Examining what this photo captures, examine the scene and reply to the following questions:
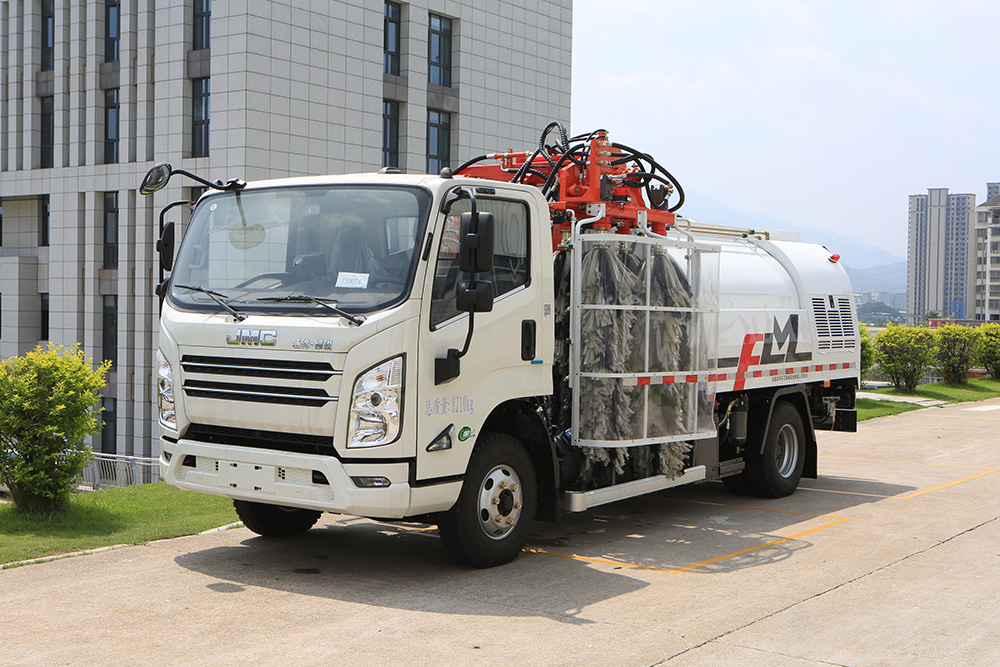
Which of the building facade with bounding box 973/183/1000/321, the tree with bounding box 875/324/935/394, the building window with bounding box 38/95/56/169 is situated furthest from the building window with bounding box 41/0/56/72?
the building facade with bounding box 973/183/1000/321

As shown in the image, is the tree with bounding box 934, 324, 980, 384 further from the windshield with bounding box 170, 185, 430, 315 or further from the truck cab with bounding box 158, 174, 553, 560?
the windshield with bounding box 170, 185, 430, 315

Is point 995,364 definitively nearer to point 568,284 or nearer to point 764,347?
point 764,347

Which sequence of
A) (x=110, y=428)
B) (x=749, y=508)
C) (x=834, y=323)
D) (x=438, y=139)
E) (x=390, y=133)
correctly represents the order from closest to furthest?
(x=749, y=508), (x=834, y=323), (x=110, y=428), (x=390, y=133), (x=438, y=139)

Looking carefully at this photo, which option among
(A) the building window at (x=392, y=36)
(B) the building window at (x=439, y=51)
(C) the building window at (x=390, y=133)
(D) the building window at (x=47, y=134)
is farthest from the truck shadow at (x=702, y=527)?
(D) the building window at (x=47, y=134)

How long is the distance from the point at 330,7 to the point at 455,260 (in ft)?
95.3

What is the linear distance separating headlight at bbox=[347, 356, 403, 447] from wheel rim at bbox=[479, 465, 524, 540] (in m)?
1.06

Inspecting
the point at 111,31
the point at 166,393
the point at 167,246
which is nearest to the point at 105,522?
the point at 166,393

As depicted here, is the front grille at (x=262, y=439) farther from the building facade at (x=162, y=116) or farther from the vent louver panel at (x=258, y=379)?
the building facade at (x=162, y=116)

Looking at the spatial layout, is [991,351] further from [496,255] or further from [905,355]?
[496,255]

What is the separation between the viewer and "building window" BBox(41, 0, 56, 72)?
37.9m

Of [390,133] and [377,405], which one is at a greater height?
[390,133]

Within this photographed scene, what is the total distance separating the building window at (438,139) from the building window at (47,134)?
13664mm

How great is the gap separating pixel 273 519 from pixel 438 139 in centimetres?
3176

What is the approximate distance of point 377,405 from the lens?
702 centimetres
